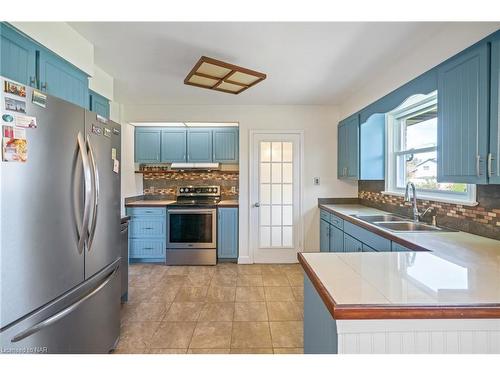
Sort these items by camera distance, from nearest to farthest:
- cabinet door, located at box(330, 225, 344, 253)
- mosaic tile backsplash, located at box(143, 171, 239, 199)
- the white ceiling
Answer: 1. the white ceiling
2. cabinet door, located at box(330, 225, 344, 253)
3. mosaic tile backsplash, located at box(143, 171, 239, 199)

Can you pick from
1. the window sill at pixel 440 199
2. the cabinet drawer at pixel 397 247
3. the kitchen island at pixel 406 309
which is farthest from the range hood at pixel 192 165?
the kitchen island at pixel 406 309

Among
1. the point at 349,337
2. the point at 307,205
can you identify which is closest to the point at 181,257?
the point at 307,205

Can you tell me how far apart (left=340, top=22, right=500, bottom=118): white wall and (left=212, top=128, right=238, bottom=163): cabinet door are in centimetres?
191

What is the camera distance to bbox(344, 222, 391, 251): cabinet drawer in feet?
6.87

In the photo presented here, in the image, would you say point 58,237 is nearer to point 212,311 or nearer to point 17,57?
point 17,57

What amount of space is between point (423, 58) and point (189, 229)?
340cm

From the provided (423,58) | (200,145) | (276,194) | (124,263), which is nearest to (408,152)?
(423,58)

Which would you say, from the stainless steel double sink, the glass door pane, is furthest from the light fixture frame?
the stainless steel double sink

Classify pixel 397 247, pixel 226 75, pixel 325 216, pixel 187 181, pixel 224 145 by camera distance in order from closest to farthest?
pixel 397 247
pixel 226 75
pixel 325 216
pixel 224 145
pixel 187 181

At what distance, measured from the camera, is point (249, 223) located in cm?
410

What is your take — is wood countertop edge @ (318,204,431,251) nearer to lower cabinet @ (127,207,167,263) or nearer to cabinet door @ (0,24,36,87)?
lower cabinet @ (127,207,167,263)

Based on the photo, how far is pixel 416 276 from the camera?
110cm

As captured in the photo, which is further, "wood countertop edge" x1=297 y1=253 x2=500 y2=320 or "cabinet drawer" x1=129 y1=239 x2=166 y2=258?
"cabinet drawer" x1=129 y1=239 x2=166 y2=258

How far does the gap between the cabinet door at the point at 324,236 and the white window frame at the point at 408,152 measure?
881 millimetres
